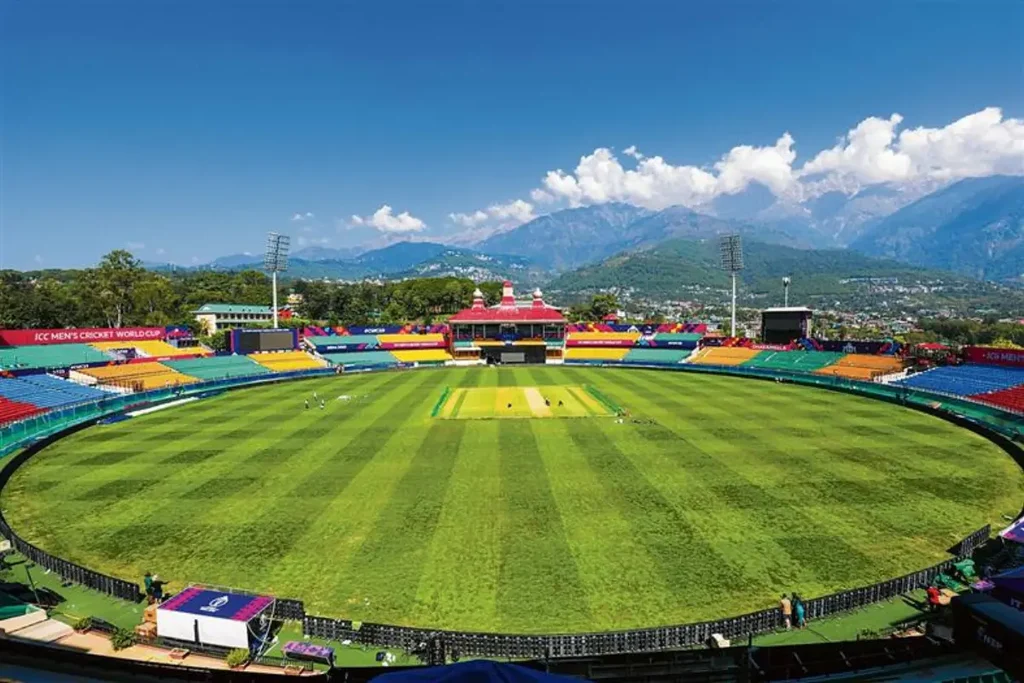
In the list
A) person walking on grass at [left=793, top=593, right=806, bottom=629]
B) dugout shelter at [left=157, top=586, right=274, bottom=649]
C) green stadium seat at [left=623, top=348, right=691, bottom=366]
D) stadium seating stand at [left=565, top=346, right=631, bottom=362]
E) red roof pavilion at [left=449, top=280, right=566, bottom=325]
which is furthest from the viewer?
red roof pavilion at [left=449, top=280, right=566, bottom=325]

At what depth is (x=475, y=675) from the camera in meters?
5.38

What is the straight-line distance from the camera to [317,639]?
13.7 metres

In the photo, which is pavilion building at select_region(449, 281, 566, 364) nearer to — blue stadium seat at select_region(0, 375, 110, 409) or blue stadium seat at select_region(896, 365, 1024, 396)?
blue stadium seat at select_region(896, 365, 1024, 396)

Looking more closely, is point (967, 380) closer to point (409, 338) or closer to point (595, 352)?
point (595, 352)

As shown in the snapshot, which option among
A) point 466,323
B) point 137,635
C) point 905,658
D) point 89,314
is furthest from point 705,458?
point 89,314

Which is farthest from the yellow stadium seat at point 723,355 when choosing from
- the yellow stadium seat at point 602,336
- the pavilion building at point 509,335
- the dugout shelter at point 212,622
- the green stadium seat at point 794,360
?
the dugout shelter at point 212,622

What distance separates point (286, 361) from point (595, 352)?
4221 centimetres

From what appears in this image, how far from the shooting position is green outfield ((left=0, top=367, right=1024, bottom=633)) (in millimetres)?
16172

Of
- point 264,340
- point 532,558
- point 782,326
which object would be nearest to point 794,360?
point 782,326

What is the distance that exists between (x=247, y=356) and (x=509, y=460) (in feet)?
168

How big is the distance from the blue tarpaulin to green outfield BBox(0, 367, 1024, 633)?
9.13m

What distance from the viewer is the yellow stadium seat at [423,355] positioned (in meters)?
80.2

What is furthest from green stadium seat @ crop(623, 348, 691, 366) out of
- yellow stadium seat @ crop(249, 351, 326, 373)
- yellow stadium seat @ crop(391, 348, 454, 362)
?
yellow stadium seat @ crop(249, 351, 326, 373)

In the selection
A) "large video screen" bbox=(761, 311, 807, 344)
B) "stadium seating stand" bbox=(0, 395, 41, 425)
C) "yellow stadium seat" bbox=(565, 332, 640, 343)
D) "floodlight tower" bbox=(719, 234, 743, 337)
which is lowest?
"stadium seating stand" bbox=(0, 395, 41, 425)
